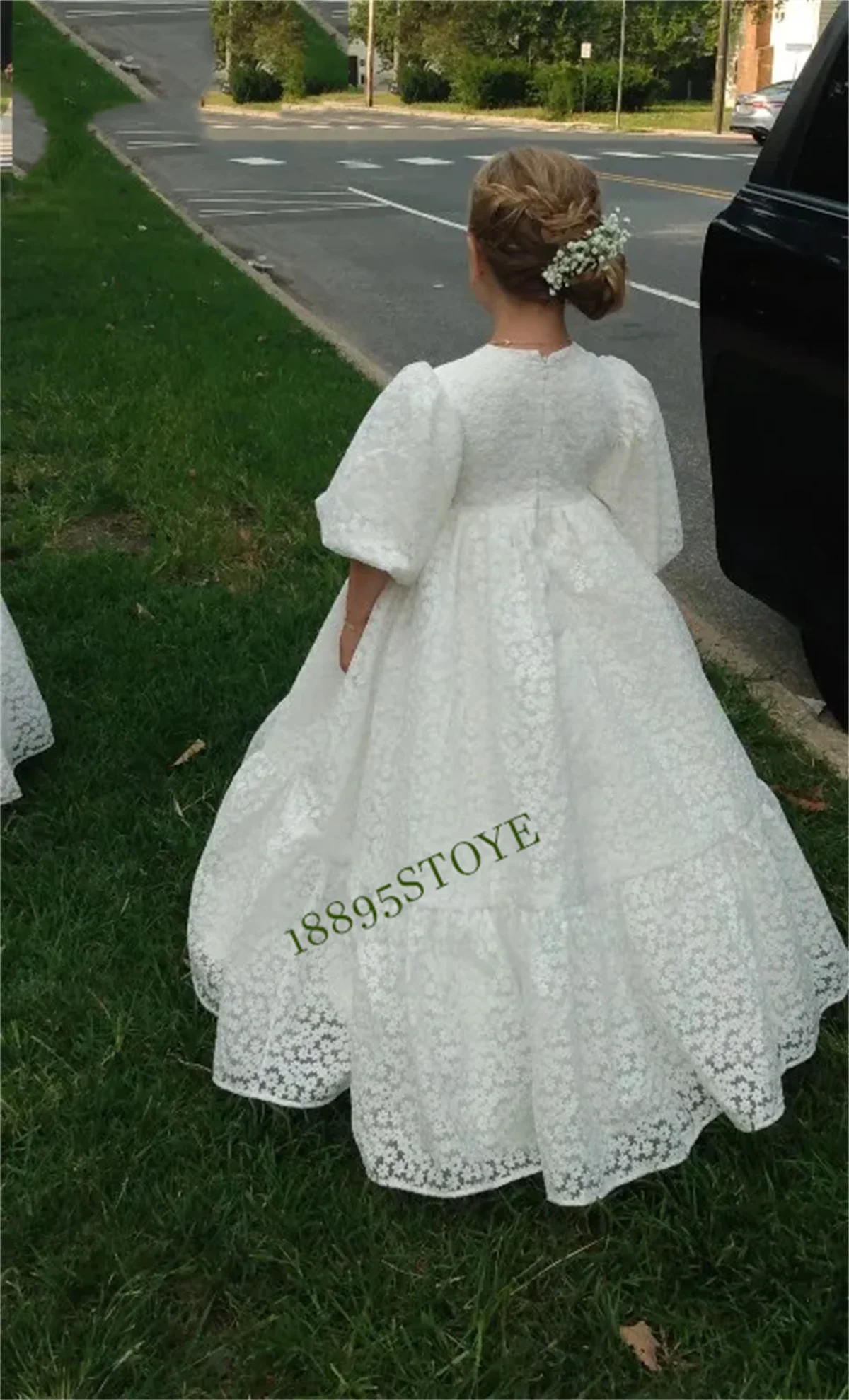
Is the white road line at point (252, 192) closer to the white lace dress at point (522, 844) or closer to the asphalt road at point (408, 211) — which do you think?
the asphalt road at point (408, 211)

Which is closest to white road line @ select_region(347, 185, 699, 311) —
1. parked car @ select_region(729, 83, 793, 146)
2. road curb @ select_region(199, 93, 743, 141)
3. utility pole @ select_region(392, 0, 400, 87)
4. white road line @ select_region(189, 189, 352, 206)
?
white road line @ select_region(189, 189, 352, 206)

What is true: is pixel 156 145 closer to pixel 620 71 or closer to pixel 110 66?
pixel 110 66

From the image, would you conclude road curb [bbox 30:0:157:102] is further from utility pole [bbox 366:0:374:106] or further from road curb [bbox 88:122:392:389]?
utility pole [bbox 366:0:374:106]

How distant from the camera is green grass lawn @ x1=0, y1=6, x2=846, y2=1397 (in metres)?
1.99

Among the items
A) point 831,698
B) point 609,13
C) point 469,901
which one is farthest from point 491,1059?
point 609,13

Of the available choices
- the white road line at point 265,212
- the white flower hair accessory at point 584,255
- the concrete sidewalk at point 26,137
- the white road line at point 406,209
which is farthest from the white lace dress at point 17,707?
the concrete sidewalk at point 26,137

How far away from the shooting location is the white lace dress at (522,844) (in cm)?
218

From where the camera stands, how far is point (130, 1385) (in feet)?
6.38

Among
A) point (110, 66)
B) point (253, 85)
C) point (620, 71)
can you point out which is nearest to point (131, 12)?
point (253, 85)

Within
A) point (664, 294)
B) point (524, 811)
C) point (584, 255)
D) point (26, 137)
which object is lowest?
point (664, 294)

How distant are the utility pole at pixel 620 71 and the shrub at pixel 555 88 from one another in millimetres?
845

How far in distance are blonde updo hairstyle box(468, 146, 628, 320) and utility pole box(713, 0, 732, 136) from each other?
21.6 meters

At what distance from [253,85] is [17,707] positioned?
15222 millimetres

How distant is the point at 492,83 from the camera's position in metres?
23.2
